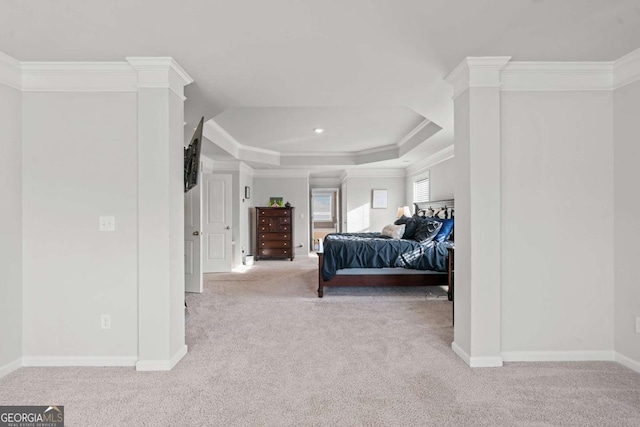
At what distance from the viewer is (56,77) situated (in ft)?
8.32

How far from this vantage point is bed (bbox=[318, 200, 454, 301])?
4.52m

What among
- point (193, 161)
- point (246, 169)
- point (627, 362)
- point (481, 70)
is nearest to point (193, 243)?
point (193, 161)

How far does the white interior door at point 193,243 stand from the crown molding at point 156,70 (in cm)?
237

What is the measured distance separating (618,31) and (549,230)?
1.36 meters

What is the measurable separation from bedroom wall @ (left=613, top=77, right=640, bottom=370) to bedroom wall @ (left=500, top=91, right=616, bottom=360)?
5 cm

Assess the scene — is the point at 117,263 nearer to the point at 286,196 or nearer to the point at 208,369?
the point at 208,369

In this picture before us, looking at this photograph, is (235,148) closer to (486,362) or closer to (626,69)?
(486,362)

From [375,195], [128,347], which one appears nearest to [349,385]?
[128,347]

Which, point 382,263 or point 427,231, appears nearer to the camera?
point 382,263

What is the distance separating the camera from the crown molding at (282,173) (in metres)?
8.29

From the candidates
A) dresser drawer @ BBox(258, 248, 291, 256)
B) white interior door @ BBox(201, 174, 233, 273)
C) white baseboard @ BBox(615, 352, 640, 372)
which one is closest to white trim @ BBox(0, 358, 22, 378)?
white interior door @ BBox(201, 174, 233, 273)

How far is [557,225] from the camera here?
103 inches

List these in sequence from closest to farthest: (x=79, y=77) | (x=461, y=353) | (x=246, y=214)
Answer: (x=79, y=77) < (x=461, y=353) < (x=246, y=214)

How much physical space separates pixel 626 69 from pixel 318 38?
2.27 m
